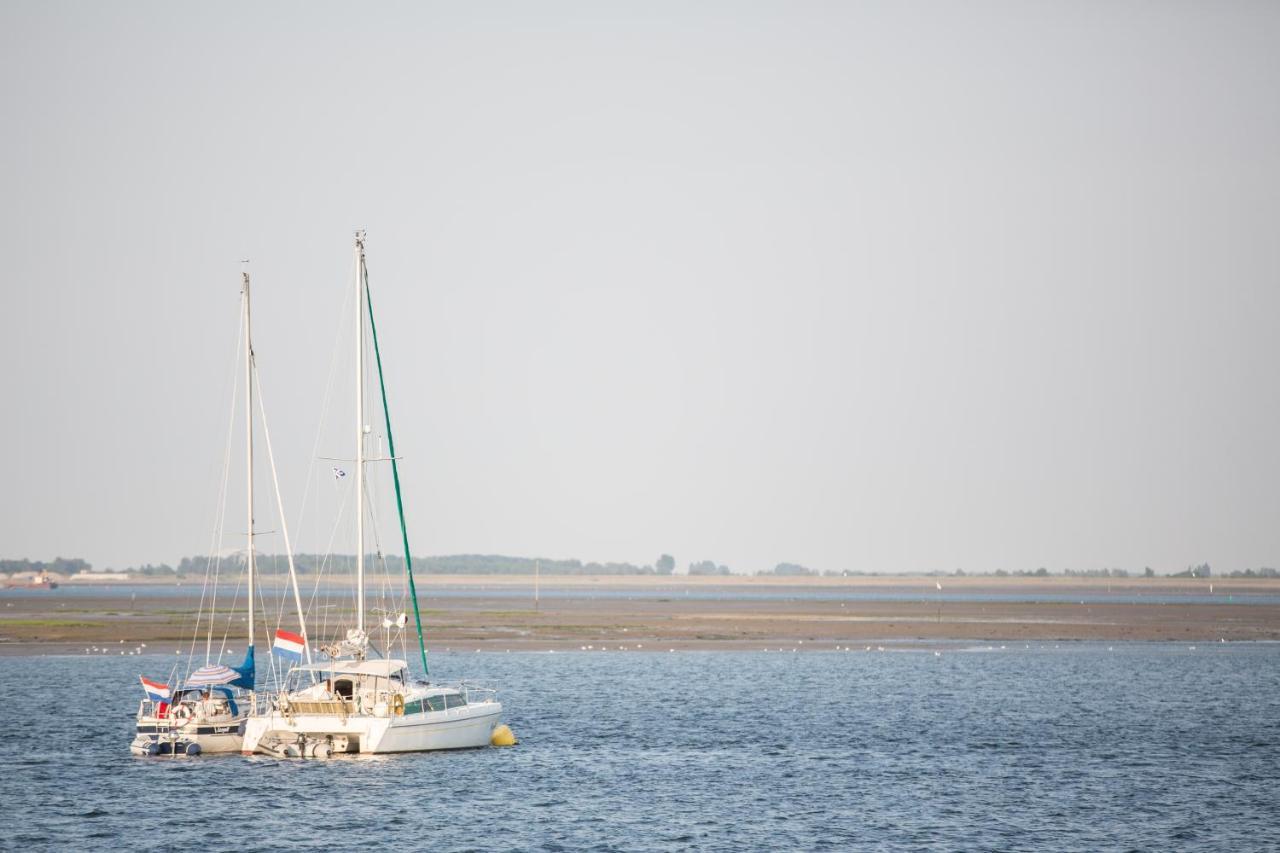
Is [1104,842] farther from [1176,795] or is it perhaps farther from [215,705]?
[215,705]

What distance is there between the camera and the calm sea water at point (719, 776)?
45219 mm

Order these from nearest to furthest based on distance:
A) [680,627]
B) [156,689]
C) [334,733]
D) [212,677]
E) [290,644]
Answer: [334,733]
[156,689]
[212,677]
[290,644]
[680,627]

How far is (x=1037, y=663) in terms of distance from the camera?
107250mm

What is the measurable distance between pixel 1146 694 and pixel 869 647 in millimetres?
38375

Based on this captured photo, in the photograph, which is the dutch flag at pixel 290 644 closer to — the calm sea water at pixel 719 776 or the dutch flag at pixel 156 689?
the calm sea water at pixel 719 776

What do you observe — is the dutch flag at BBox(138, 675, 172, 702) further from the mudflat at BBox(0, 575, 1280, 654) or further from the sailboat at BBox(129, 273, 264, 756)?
the mudflat at BBox(0, 575, 1280, 654)

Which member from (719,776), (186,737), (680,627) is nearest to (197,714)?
(186,737)

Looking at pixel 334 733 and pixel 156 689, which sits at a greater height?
pixel 156 689

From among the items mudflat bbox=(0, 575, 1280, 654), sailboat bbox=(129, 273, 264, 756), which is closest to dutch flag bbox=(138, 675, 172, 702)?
sailboat bbox=(129, 273, 264, 756)

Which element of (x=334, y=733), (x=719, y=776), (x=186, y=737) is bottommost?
(x=719, y=776)

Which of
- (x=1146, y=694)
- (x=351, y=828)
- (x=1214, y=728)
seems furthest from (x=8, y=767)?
(x=1146, y=694)

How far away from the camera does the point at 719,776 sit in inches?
2207

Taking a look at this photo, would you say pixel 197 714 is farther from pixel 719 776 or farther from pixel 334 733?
pixel 719 776

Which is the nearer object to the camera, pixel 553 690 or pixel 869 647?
pixel 553 690
